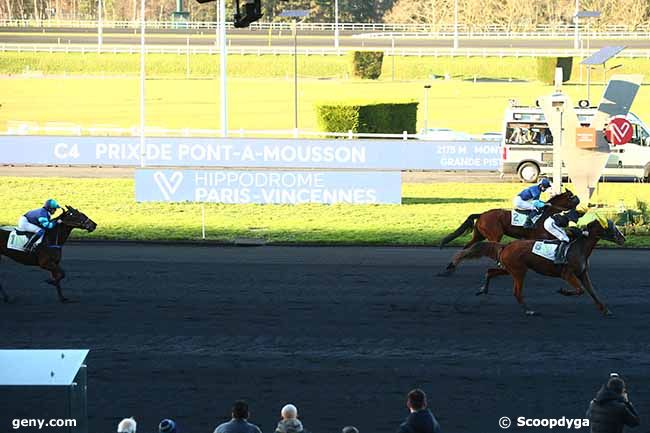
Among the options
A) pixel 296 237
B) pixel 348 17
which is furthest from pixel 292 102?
pixel 348 17

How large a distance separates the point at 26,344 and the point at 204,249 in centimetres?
797

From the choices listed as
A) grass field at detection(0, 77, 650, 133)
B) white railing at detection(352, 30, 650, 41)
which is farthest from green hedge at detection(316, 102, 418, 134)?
white railing at detection(352, 30, 650, 41)

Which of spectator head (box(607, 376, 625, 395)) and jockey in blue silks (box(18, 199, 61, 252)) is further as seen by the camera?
jockey in blue silks (box(18, 199, 61, 252))

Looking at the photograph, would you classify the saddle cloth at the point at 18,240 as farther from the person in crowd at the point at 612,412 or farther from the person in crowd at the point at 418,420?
the person in crowd at the point at 612,412

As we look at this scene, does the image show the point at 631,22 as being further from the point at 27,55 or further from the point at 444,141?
the point at 444,141

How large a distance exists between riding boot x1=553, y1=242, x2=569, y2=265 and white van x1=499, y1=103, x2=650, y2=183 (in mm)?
17116

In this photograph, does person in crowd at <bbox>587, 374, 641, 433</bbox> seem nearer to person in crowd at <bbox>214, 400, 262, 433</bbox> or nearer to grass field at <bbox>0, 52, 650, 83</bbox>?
person in crowd at <bbox>214, 400, 262, 433</bbox>

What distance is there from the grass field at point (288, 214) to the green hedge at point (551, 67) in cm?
3226

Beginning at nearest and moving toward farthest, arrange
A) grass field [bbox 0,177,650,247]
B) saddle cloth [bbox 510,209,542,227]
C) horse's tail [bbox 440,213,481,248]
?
saddle cloth [bbox 510,209,542,227] → horse's tail [bbox 440,213,481,248] → grass field [bbox 0,177,650,247]

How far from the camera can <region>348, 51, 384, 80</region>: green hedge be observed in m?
65.9

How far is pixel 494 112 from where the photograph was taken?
53719mm

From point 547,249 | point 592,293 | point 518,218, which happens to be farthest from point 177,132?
point 592,293

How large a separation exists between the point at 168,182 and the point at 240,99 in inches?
1330

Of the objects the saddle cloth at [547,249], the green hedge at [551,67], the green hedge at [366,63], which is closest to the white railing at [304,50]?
the green hedge at [366,63]
